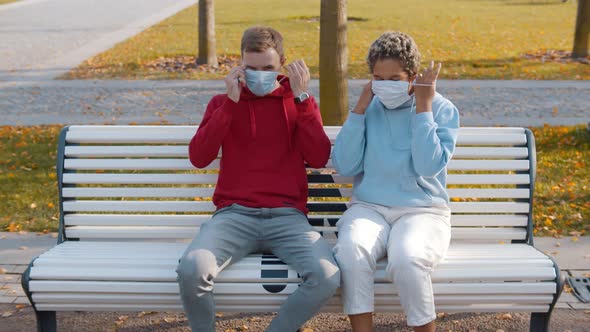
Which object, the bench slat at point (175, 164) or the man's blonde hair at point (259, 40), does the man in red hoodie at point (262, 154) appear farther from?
the bench slat at point (175, 164)

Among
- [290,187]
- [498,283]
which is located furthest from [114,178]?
[498,283]

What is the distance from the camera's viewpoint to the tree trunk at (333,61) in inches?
277

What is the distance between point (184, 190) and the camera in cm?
420

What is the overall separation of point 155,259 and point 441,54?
44.4 feet

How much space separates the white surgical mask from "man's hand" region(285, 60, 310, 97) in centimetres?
34

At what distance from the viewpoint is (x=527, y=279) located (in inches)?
138

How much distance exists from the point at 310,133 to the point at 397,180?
49 centimetres

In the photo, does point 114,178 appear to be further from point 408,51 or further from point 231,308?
point 408,51

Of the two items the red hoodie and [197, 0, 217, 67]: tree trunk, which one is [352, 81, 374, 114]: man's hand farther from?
[197, 0, 217, 67]: tree trunk

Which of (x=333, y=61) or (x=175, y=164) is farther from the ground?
(x=333, y=61)

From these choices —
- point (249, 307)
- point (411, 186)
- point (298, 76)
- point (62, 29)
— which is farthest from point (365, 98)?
point (62, 29)

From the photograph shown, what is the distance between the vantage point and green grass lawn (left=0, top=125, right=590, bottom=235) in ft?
19.0

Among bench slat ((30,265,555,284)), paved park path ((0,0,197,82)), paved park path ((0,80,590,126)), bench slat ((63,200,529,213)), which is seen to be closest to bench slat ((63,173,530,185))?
bench slat ((63,200,529,213))

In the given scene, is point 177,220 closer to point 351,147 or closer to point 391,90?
point 351,147
